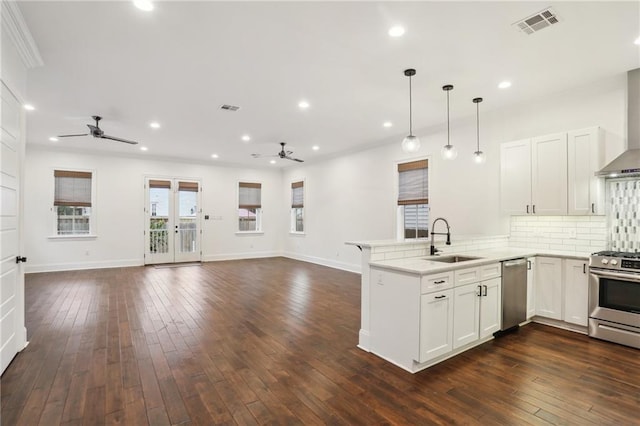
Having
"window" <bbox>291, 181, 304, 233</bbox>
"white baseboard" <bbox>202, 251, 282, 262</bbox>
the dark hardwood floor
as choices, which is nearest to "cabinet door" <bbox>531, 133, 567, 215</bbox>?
the dark hardwood floor

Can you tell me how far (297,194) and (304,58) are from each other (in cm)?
678

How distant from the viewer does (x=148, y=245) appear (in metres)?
8.72

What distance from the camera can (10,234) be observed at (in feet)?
9.52

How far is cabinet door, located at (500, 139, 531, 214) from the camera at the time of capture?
430 centimetres

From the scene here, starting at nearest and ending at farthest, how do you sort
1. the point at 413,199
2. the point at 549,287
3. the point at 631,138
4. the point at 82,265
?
the point at 631,138
the point at 549,287
the point at 413,199
the point at 82,265

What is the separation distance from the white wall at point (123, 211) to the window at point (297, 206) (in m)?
0.67

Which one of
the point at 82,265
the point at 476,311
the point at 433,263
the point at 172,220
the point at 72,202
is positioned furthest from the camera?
the point at 172,220

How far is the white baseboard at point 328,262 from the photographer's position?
7.61 meters

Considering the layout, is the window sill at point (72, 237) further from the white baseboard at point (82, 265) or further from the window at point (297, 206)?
the window at point (297, 206)

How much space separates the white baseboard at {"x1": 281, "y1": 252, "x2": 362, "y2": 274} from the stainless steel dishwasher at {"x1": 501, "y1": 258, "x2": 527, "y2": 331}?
3.87 meters

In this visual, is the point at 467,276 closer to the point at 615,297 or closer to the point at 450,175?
the point at 615,297

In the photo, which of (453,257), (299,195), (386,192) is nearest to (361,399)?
(453,257)

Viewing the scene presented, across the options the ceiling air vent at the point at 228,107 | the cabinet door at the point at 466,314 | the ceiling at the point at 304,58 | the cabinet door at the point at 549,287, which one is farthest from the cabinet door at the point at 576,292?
the ceiling air vent at the point at 228,107

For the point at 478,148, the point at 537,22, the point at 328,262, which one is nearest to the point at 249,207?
the point at 328,262
